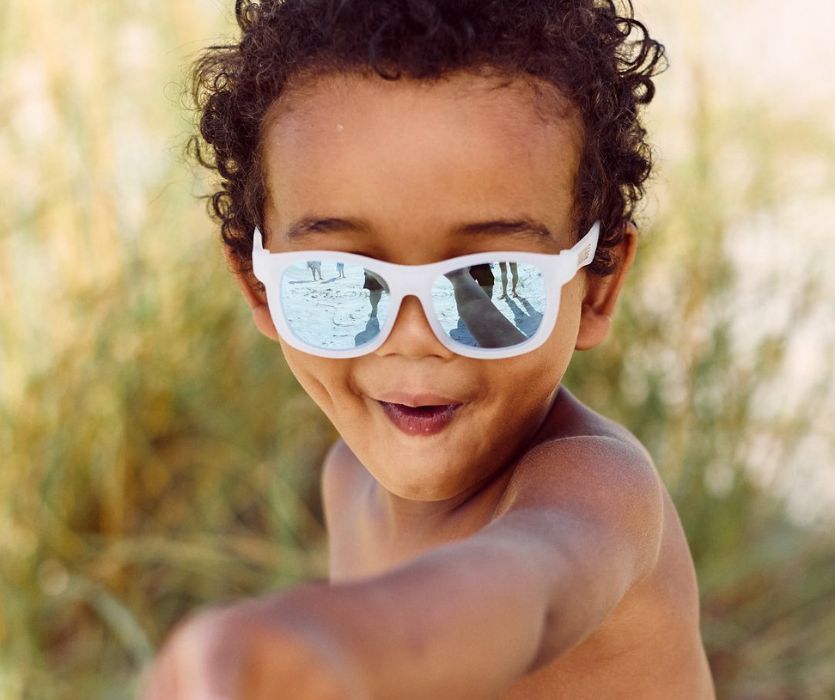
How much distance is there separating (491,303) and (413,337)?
0.11 m

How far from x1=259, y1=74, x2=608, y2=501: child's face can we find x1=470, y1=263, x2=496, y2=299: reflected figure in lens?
1.1 inches

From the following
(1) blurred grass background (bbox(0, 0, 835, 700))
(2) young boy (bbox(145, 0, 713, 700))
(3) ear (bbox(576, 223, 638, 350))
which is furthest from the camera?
(1) blurred grass background (bbox(0, 0, 835, 700))

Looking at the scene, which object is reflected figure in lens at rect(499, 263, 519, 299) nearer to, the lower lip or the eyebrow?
the eyebrow

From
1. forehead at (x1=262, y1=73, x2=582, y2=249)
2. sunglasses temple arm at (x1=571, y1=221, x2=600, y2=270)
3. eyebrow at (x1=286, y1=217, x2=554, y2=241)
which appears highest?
forehead at (x1=262, y1=73, x2=582, y2=249)

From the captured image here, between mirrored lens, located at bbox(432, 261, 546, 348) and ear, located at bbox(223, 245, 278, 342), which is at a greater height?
mirrored lens, located at bbox(432, 261, 546, 348)

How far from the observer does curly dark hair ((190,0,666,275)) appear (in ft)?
5.17

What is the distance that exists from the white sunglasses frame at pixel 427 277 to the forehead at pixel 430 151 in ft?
0.17

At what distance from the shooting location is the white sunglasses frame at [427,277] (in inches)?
59.2

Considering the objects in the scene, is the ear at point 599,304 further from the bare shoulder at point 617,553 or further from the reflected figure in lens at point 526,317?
the reflected figure in lens at point 526,317

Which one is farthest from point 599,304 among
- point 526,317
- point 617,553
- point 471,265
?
point 617,553

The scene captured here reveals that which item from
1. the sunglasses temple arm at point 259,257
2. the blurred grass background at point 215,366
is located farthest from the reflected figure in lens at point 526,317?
the blurred grass background at point 215,366

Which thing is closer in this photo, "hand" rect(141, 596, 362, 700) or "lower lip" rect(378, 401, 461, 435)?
"hand" rect(141, 596, 362, 700)

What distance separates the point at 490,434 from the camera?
5.41ft

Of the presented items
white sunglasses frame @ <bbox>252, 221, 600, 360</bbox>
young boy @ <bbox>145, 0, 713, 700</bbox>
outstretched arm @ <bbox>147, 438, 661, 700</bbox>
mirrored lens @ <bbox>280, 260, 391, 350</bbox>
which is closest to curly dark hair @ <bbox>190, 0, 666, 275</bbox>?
young boy @ <bbox>145, 0, 713, 700</bbox>
